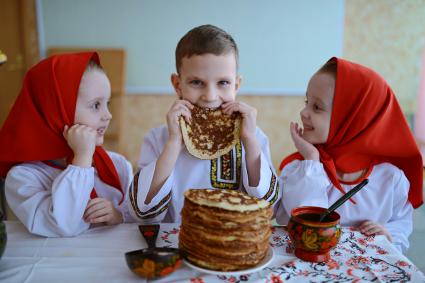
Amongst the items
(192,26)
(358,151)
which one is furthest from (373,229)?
(192,26)

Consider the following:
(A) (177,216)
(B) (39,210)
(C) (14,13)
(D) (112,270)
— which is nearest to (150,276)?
(D) (112,270)

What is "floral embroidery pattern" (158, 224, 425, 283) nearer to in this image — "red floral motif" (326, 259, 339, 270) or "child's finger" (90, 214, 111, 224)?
"red floral motif" (326, 259, 339, 270)

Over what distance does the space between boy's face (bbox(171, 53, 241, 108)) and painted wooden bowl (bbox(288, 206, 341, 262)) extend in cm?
60

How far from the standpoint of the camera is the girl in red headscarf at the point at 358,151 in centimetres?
154

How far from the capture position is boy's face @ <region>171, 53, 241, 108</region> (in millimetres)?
1438

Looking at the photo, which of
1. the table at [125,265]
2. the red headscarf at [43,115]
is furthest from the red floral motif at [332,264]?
the red headscarf at [43,115]

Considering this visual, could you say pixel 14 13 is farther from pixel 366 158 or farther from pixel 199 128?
pixel 366 158

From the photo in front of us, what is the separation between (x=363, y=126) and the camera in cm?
155

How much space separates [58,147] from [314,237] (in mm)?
987

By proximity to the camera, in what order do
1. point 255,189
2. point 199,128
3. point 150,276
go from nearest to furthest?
point 150,276 → point 255,189 → point 199,128

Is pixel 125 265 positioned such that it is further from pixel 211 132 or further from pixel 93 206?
pixel 211 132

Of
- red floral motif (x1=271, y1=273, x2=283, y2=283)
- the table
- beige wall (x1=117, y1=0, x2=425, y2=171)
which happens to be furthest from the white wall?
red floral motif (x1=271, y1=273, x2=283, y2=283)

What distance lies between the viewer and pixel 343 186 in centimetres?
159

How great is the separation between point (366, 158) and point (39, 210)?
4.33ft
